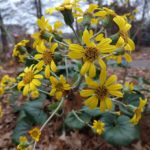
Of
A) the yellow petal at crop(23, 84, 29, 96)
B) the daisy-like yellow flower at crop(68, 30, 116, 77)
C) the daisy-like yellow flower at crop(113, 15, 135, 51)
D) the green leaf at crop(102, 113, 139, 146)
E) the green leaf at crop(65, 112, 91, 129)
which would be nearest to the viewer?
A: the daisy-like yellow flower at crop(68, 30, 116, 77)

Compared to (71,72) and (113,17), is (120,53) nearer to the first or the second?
(113,17)

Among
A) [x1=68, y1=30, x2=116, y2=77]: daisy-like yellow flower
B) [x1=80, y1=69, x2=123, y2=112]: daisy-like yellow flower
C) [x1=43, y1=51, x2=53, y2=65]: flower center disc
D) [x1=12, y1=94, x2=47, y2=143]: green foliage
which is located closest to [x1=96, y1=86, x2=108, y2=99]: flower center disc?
[x1=80, y1=69, x2=123, y2=112]: daisy-like yellow flower

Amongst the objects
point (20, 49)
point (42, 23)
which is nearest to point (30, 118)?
point (20, 49)

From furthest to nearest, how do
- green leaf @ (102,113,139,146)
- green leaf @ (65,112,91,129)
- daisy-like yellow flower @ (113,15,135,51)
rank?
green leaf @ (65,112,91,129), green leaf @ (102,113,139,146), daisy-like yellow flower @ (113,15,135,51)

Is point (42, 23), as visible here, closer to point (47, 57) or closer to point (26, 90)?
point (47, 57)

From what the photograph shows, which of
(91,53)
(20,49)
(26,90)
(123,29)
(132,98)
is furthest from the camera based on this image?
(132,98)

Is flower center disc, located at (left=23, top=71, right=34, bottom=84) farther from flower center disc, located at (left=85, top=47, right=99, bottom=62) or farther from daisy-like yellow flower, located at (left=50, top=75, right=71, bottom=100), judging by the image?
flower center disc, located at (left=85, top=47, right=99, bottom=62)
